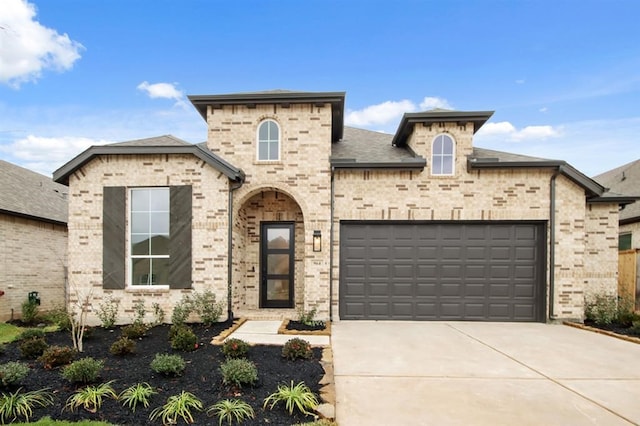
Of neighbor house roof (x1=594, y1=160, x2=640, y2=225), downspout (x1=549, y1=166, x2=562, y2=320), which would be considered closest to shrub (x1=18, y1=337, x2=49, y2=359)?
downspout (x1=549, y1=166, x2=562, y2=320)

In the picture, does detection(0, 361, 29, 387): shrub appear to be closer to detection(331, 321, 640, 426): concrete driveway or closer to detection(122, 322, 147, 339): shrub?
detection(122, 322, 147, 339): shrub

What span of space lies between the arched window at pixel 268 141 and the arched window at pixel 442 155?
4.18m

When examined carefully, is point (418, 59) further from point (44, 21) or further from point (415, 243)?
point (44, 21)

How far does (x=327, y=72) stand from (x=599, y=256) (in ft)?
37.8

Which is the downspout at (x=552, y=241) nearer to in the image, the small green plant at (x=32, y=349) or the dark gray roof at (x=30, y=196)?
the small green plant at (x=32, y=349)

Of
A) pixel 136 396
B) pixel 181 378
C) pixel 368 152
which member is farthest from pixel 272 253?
pixel 136 396

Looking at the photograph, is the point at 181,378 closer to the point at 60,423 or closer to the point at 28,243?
the point at 60,423

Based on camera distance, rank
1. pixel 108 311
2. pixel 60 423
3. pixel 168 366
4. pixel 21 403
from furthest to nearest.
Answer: pixel 108 311, pixel 168 366, pixel 21 403, pixel 60 423

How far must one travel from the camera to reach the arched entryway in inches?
379

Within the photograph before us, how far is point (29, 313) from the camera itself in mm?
9984

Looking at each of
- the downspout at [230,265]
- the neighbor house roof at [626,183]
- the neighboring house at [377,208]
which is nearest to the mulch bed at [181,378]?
the downspout at [230,265]

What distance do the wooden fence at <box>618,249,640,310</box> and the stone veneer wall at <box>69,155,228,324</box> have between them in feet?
37.9

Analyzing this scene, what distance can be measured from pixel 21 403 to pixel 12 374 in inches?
27.6

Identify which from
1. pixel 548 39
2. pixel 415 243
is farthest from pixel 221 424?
pixel 548 39
